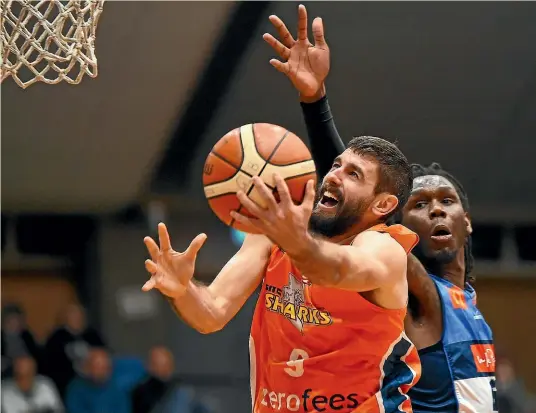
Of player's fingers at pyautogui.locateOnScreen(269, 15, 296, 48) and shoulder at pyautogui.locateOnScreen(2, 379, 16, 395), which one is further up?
player's fingers at pyautogui.locateOnScreen(269, 15, 296, 48)

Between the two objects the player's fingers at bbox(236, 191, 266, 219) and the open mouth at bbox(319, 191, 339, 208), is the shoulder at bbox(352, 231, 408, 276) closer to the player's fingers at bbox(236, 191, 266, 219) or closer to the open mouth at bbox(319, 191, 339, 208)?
the open mouth at bbox(319, 191, 339, 208)

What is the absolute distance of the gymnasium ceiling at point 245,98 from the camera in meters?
10.3

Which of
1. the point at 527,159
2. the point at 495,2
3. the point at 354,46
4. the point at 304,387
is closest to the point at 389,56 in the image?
the point at 354,46

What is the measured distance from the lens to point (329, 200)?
12.0 ft

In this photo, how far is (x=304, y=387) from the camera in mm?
3604

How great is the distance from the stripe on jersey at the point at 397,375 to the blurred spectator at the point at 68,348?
6962 mm

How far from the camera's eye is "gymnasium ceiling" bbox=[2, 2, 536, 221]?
10.3 m

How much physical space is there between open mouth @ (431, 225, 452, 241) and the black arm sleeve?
68 cm

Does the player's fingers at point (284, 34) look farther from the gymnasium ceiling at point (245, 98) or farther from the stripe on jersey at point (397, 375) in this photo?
the gymnasium ceiling at point (245, 98)

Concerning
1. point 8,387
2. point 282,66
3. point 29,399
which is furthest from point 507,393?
point 282,66

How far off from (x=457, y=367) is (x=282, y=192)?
193 cm

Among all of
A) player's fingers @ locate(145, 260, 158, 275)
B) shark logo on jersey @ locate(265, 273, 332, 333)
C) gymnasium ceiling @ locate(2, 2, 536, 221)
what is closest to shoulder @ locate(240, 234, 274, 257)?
shark logo on jersey @ locate(265, 273, 332, 333)

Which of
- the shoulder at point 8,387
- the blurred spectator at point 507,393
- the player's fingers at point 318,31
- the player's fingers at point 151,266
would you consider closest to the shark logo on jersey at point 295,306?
the player's fingers at point 151,266

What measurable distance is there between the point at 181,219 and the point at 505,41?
190 inches
